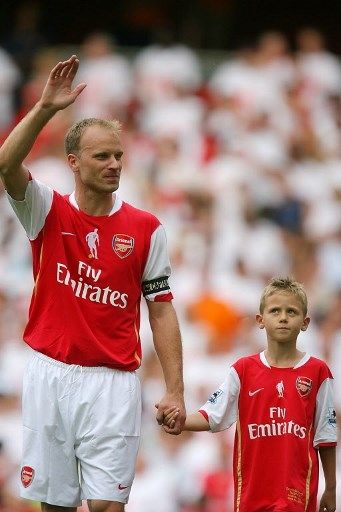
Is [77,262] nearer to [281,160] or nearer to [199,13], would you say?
[281,160]

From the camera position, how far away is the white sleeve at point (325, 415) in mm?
7363

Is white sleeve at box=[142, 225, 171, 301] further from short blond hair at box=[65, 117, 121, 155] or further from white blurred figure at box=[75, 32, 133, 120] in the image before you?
white blurred figure at box=[75, 32, 133, 120]

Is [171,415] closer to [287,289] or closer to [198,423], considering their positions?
[198,423]

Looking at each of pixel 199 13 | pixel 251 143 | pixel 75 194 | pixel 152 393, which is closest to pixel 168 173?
pixel 251 143

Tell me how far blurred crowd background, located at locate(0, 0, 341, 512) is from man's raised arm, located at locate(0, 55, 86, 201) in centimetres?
442

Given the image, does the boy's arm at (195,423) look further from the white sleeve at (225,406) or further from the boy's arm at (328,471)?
the boy's arm at (328,471)

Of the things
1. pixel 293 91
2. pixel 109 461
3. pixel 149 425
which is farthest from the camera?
pixel 293 91

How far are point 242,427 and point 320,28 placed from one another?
12411 millimetres

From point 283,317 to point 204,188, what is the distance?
740cm

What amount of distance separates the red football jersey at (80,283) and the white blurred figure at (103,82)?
8628mm

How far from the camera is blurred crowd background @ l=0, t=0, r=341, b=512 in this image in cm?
1192

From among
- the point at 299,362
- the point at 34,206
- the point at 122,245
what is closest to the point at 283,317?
the point at 299,362

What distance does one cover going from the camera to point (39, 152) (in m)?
15.7

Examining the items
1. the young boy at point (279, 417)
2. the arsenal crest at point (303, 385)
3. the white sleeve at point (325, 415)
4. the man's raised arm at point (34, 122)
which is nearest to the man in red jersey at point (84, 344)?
the man's raised arm at point (34, 122)
